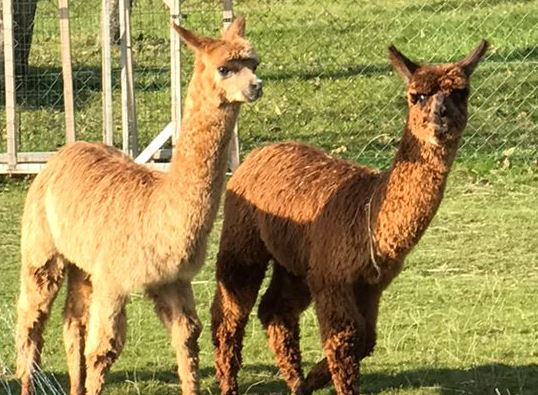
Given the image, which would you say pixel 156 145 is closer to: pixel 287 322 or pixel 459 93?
pixel 287 322

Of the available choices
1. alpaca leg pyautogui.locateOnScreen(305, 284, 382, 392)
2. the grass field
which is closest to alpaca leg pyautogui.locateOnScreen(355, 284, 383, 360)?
alpaca leg pyautogui.locateOnScreen(305, 284, 382, 392)

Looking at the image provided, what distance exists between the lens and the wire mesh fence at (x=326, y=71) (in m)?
14.4

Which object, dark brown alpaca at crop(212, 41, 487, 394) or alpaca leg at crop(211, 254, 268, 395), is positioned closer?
dark brown alpaca at crop(212, 41, 487, 394)

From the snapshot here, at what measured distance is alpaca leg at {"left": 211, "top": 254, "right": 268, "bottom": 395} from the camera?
7.27m

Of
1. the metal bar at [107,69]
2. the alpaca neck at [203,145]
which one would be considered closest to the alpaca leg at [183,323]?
the alpaca neck at [203,145]

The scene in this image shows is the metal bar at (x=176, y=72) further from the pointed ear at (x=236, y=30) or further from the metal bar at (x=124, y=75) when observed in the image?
the pointed ear at (x=236, y=30)

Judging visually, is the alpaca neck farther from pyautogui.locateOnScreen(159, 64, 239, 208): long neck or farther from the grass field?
the grass field

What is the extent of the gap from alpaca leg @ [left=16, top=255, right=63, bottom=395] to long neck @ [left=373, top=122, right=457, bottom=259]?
1.64 m

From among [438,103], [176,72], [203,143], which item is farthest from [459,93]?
[176,72]

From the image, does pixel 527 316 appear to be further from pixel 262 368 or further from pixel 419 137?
pixel 419 137

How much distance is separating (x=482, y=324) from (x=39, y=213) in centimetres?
286

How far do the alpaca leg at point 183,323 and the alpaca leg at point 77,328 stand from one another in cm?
66

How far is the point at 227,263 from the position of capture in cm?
729

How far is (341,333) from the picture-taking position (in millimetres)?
6637
